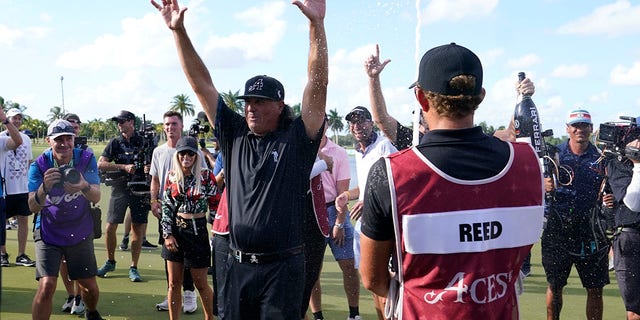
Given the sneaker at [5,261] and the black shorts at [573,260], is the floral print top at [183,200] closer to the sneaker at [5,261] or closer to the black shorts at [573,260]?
the black shorts at [573,260]

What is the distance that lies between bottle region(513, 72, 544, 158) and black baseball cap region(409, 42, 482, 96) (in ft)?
7.70

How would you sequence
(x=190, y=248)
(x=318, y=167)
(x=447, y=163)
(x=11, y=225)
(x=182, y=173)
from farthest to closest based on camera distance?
1. (x=11, y=225)
2. (x=182, y=173)
3. (x=190, y=248)
4. (x=318, y=167)
5. (x=447, y=163)

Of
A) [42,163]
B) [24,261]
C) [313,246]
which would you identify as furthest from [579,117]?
[24,261]

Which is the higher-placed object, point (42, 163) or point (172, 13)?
point (172, 13)

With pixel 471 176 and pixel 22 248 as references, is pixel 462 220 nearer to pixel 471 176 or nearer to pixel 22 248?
pixel 471 176

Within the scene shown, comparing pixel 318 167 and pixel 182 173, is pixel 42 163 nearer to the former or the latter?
pixel 182 173

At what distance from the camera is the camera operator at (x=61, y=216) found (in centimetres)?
481

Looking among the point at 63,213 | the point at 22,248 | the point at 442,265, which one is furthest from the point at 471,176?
the point at 22,248

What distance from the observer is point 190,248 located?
17.2ft

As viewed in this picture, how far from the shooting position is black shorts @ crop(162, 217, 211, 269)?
5.23 meters

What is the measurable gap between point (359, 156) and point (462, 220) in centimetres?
362

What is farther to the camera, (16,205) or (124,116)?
(16,205)

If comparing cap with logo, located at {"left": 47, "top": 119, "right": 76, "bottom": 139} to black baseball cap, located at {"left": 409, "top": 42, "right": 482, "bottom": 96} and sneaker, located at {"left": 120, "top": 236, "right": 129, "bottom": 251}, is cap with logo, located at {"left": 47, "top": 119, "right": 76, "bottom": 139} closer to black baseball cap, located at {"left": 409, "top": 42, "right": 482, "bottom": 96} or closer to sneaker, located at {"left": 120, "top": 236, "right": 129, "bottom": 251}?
black baseball cap, located at {"left": 409, "top": 42, "right": 482, "bottom": 96}

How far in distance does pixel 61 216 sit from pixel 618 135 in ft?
16.4
